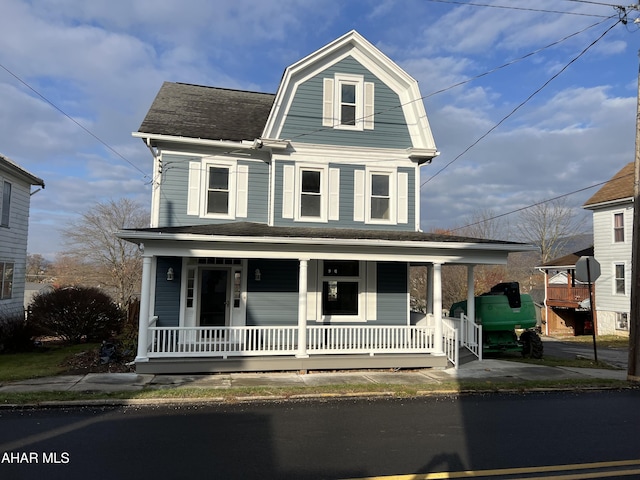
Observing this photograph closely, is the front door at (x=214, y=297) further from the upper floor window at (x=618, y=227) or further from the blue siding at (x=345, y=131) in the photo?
the upper floor window at (x=618, y=227)

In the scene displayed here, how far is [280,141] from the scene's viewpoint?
1267 cm

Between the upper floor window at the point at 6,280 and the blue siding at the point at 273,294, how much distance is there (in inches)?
443

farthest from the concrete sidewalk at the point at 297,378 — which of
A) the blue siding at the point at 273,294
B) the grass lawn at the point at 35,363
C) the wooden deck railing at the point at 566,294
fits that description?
the wooden deck railing at the point at 566,294

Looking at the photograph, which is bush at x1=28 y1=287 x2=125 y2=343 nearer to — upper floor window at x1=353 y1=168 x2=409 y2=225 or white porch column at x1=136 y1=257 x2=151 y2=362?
white porch column at x1=136 y1=257 x2=151 y2=362

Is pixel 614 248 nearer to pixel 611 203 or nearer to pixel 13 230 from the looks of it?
pixel 611 203

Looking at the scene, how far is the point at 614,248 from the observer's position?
25828mm

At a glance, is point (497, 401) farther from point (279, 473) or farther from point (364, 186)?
point (364, 186)

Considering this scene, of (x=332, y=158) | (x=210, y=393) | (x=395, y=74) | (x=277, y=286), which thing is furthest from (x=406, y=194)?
(x=210, y=393)

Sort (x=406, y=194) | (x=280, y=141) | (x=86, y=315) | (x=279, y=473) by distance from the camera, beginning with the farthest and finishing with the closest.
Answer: (x=86, y=315) → (x=406, y=194) → (x=280, y=141) → (x=279, y=473)

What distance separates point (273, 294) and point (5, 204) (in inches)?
477

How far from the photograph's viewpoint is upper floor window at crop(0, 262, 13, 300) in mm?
16953

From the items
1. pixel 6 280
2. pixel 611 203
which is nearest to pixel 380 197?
pixel 6 280

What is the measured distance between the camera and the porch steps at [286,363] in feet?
33.9

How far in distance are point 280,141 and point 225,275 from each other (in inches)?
167
